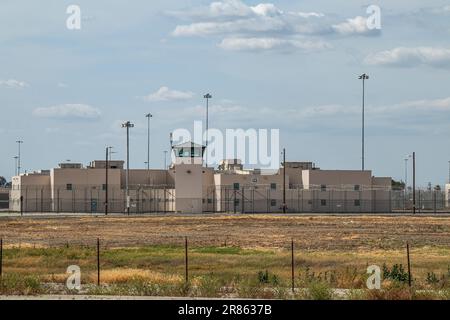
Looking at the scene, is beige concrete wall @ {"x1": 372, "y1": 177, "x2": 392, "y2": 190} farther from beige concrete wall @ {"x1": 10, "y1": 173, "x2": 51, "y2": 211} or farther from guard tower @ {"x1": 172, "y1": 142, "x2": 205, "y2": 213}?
beige concrete wall @ {"x1": 10, "y1": 173, "x2": 51, "y2": 211}

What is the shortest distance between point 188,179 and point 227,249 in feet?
190

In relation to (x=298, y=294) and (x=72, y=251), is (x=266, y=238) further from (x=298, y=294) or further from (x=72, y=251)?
(x=298, y=294)

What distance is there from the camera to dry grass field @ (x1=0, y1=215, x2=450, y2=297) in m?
31.1

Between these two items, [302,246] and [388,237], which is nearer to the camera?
[302,246]

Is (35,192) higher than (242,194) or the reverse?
higher

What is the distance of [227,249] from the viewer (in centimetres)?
4888

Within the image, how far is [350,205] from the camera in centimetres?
11312

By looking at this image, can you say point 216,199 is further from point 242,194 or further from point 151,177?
point 151,177

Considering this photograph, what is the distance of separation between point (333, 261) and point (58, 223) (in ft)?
139

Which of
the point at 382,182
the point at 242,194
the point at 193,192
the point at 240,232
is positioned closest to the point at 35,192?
the point at 193,192

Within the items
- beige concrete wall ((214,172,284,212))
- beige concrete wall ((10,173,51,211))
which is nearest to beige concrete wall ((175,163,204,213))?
beige concrete wall ((214,172,284,212))

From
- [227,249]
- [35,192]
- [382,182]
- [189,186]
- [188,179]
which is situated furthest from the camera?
[382,182]

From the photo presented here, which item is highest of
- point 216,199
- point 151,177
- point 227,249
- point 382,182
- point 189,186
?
point 151,177
